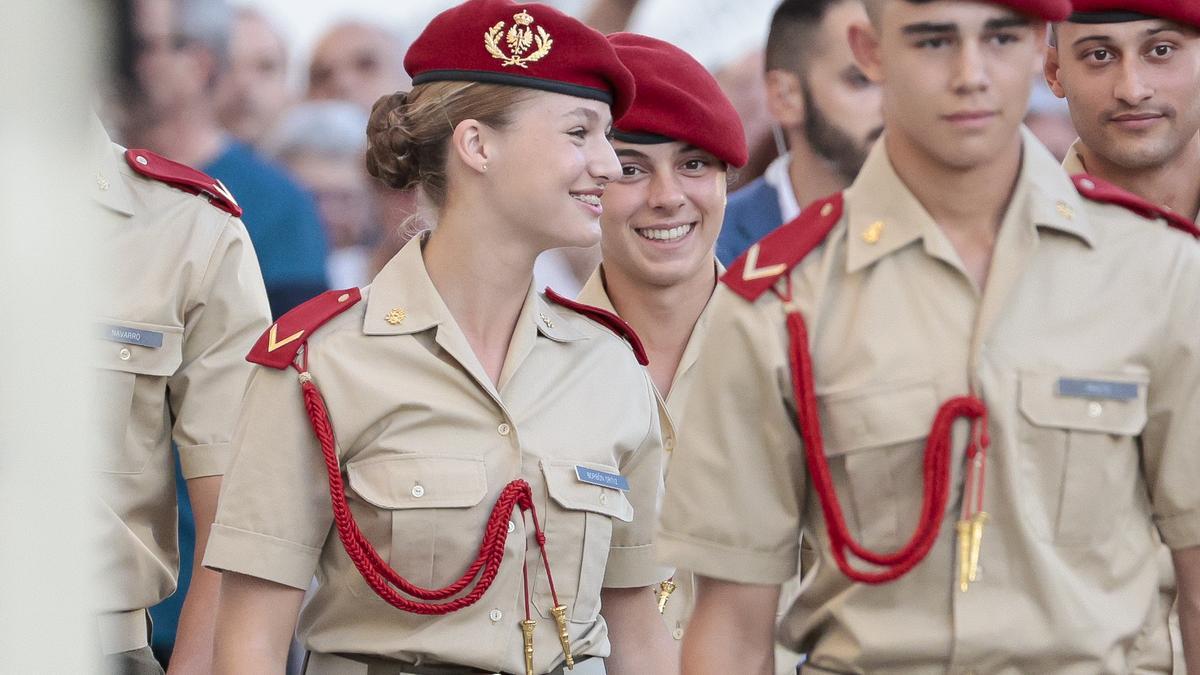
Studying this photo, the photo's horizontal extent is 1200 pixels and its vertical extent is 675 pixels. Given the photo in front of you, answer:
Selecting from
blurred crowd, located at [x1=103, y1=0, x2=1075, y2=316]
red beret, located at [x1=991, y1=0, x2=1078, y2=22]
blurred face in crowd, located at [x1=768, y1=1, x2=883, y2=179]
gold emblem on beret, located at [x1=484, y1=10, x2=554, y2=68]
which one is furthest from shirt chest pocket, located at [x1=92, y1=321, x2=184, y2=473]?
blurred face in crowd, located at [x1=768, y1=1, x2=883, y2=179]

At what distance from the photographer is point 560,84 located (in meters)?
3.24

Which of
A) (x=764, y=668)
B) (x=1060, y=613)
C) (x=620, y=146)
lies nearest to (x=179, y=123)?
(x=620, y=146)

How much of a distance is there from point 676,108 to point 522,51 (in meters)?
0.84

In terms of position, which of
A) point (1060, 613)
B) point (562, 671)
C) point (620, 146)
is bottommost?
point (562, 671)

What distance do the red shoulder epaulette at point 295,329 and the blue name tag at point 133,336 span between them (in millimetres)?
457

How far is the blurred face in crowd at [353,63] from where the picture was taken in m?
6.15

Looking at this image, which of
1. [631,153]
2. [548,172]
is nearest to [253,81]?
[631,153]

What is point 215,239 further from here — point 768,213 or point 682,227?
point 768,213

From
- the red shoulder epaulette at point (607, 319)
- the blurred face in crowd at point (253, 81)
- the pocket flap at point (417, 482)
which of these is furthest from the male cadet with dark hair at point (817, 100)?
the pocket flap at point (417, 482)

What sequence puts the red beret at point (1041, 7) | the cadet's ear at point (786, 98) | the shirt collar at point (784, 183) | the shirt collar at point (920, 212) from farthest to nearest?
the cadet's ear at point (786, 98) → the shirt collar at point (784, 183) → the shirt collar at point (920, 212) → the red beret at point (1041, 7)

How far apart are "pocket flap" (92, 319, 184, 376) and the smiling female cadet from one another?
43.6 inches

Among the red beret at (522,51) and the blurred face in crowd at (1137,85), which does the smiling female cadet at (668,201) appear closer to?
the red beret at (522,51)

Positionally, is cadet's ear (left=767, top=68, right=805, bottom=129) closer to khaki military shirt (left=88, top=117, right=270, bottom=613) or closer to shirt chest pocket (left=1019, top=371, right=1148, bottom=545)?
khaki military shirt (left=88, top=117, right=270, bottom=613)

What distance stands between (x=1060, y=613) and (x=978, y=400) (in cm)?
31
